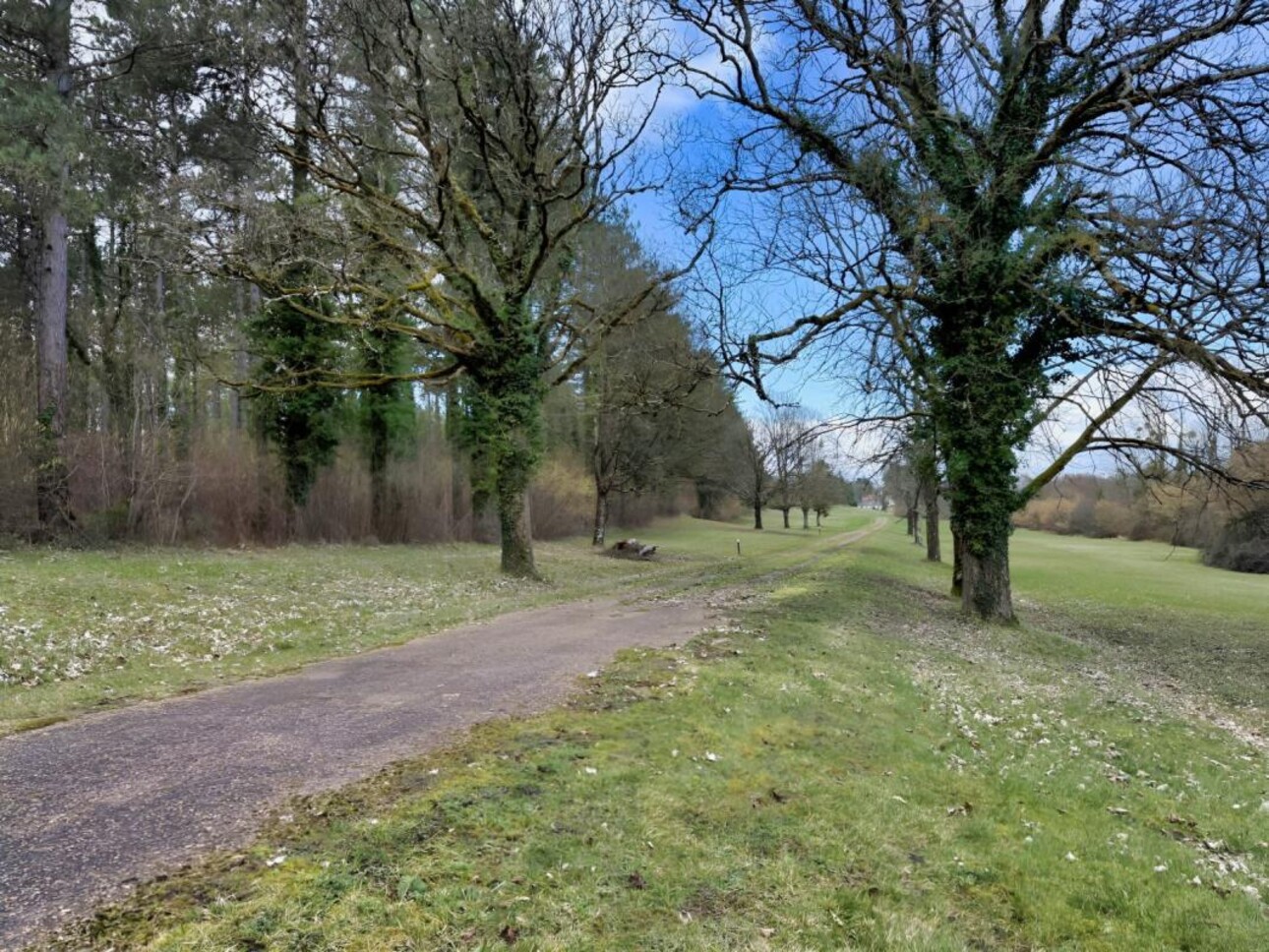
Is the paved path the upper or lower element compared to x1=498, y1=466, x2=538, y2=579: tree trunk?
lower

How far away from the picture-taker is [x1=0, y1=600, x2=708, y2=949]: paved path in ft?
11.3

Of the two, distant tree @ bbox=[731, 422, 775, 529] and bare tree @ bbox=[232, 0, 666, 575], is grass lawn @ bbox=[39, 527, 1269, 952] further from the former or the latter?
distant tree @ bbox=[731, 422, 775, 529]

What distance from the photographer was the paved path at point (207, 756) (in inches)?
136

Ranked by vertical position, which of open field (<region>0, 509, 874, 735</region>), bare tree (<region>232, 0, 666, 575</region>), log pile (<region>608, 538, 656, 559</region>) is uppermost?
bare tree (<region>232, 0, 666, 575</region>)

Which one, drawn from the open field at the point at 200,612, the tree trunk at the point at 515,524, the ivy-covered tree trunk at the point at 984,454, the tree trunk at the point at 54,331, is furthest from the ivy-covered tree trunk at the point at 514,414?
the ivy-covered tree trunk at the point at 984,454

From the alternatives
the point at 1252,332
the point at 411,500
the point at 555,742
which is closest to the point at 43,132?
the point at 411,500

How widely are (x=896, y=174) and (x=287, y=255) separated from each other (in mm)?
14735

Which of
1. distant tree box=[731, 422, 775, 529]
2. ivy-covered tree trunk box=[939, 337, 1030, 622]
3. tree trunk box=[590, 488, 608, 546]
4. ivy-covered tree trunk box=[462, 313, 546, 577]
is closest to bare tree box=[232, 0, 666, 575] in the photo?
ivy-covered tree trunk box=[462, 313, 546, 577]

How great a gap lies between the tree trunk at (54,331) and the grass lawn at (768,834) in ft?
54.8

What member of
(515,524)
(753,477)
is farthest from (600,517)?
(753,477)

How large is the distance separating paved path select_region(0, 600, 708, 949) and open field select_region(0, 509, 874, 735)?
3.36 feet

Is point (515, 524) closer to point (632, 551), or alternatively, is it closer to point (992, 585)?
point (992, 585)

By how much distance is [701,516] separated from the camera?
213 ft

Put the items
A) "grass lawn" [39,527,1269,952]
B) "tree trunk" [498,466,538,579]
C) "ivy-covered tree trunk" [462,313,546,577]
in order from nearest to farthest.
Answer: "grass lawn" [39,527,1269,952]
"ivy-covered tree trunk" [462,313,546,577]
"tree trunk" [498,466,538,579]
